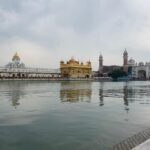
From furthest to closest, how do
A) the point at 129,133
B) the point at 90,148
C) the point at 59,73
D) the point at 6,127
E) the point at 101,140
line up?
the point at 59,73, the point at 6,127, the point at 129,133, the point at 101,140, the point at 90,148

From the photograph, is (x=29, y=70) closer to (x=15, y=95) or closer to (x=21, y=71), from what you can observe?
(x=21, y=71)

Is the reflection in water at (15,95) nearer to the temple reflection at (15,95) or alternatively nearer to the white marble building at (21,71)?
the temple reflection at (15,95)

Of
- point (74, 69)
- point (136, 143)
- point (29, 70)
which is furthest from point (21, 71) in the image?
point (136, 143)

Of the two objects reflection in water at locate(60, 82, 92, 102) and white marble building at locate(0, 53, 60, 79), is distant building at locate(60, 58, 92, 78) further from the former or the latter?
reflection in water at locate(60, 82, 92, 102)

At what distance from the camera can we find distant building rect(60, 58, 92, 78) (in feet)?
502

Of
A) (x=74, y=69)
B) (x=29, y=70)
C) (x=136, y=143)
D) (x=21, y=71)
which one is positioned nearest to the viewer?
(x=136, y=143)

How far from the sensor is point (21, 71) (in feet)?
469

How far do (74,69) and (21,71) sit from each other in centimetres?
2871

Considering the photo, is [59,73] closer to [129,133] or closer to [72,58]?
[72,58]

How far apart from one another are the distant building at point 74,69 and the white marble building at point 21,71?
5.22 m

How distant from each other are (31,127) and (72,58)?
148061mm

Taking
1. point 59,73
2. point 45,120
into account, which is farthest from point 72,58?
point 45,120

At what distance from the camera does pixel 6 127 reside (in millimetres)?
12328

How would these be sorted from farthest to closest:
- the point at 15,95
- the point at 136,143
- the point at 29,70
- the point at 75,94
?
the point at 29,70 → the point at 75,94 → the point at 15,95 → the point at 136,143
